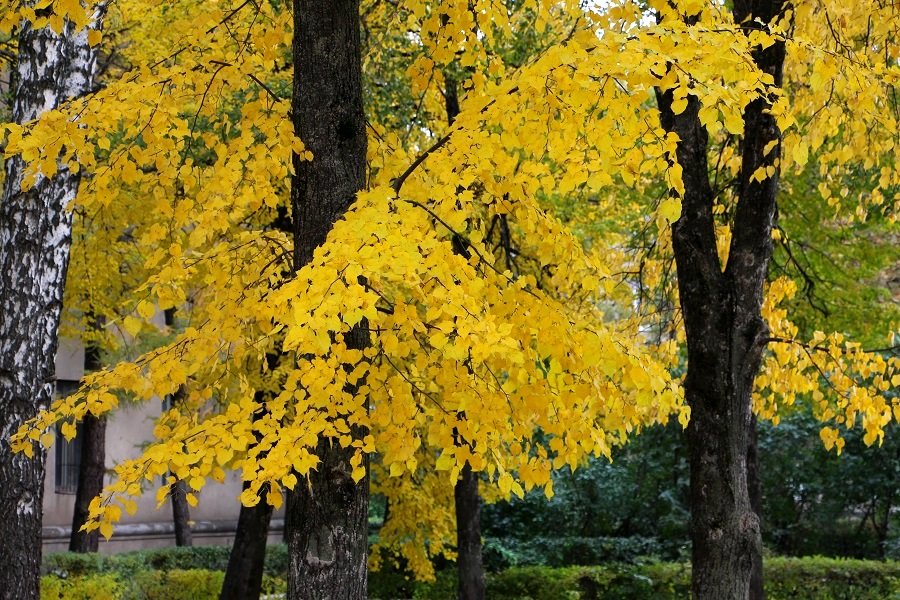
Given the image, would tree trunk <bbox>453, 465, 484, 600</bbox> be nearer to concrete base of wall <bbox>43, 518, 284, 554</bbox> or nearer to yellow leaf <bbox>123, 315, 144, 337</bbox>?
yellow leaf <bbox>123, 315, 144, 337</bbox>

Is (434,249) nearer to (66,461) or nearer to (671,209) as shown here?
(671,209)

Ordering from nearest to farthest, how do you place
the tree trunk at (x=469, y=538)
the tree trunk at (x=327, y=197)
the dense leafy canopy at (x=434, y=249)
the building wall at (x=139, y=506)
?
the dense leafy canopy at (x=434, y=249), the tree trunk at (x=327, y=197), the tree trunk at (x=469, y=538), the building wall at (x=139, y=506)

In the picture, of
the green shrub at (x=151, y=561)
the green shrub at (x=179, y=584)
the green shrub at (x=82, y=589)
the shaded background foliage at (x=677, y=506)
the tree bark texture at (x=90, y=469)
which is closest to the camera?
the green shrub at (x=82, y=589)

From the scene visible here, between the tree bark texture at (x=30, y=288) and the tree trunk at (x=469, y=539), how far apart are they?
278 inches

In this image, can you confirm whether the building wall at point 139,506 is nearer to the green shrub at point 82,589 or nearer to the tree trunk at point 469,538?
the green shrub at point 82,589

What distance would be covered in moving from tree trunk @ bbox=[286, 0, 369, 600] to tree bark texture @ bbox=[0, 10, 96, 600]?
227 centimetres

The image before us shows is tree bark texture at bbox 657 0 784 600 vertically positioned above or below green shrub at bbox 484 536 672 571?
above

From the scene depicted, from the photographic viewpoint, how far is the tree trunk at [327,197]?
14.5 feet

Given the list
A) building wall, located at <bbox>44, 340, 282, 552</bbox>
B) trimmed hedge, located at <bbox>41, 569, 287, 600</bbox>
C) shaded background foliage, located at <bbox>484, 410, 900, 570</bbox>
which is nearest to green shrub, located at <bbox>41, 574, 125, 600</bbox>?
trimmed hedge, located at <bbox>41, 569, 287, 600</bbox>

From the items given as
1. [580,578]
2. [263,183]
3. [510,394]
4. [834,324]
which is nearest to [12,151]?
[263,183]

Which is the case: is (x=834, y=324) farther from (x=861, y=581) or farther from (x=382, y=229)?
(x=382, y=229)

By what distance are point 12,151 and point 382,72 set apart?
21.3 ft

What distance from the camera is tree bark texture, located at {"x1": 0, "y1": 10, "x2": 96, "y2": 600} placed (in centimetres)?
619

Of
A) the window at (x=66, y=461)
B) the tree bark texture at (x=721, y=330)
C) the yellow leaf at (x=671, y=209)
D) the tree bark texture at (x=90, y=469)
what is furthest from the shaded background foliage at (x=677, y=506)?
the yellow leaf at (x=671, y=209)
